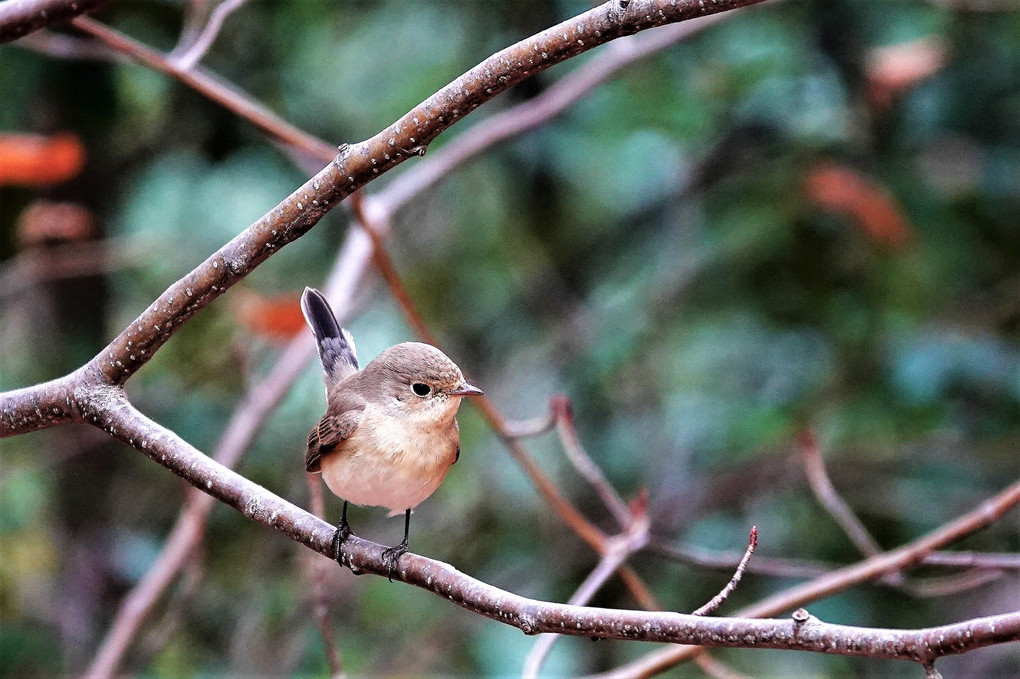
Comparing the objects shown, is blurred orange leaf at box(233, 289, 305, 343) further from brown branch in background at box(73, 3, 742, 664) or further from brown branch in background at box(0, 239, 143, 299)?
brown branch in background at box(0, 239, 143, 299)

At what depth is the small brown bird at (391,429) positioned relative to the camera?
8.07 ft

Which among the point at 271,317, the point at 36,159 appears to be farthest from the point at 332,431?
the point at 271,317

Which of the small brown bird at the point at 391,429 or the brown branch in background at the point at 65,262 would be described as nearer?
the small brown bird at the point at 391,429

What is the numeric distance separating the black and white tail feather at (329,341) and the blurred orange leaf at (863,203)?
8.04 ft

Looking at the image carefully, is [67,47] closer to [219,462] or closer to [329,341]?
[219,462]

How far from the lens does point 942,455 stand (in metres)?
4.75

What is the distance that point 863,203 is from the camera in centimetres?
454

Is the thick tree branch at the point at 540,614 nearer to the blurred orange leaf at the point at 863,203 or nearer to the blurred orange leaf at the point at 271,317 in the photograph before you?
the blurred orange leaf at the point at 271,317

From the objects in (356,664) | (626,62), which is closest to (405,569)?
(626,62)

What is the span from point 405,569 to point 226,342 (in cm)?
338

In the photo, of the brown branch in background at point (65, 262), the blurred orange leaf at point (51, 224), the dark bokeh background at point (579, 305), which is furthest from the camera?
the dark bokeh background at point (579, 305)

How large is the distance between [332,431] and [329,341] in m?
0.42

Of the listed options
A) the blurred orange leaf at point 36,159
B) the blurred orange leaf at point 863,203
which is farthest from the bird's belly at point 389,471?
the blurred orange leaf at point 863,203

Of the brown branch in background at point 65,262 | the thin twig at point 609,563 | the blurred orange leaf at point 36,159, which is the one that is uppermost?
the blurred orange leaf at point 36,159
